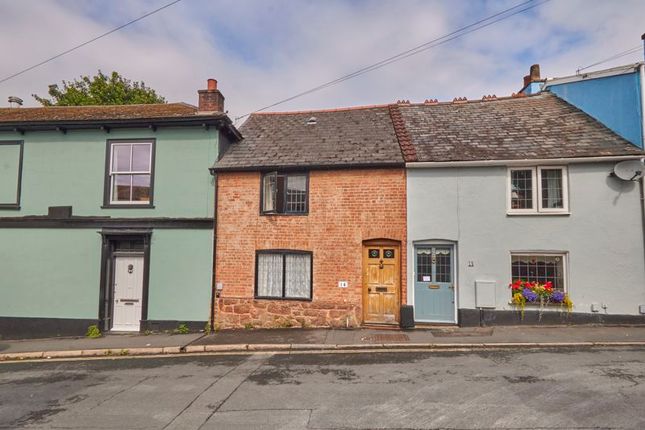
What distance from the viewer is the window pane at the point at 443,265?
11.0m

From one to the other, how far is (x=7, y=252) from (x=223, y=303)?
690 cm

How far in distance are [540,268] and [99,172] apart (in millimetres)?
13280

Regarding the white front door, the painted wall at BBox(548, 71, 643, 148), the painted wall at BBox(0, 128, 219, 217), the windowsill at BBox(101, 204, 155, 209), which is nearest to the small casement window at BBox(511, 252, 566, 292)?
the painted wall at BBox(548, 71, 643, 148)

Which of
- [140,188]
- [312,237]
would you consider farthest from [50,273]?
[312,237]

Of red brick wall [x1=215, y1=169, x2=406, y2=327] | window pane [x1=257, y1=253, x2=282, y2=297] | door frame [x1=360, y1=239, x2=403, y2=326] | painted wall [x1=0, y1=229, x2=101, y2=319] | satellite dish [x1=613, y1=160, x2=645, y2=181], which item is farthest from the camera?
painted wall [x1=0, y1=229, x2=101, y2=319]

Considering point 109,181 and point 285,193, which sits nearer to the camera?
point 285,193

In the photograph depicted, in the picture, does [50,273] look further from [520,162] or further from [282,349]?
[520,162]

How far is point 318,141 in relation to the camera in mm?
12641

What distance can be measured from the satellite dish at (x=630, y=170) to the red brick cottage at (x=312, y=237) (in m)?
5.54

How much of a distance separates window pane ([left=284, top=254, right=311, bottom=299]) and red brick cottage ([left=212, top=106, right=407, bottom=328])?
0.03 metres

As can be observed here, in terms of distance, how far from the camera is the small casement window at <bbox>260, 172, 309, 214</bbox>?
1154cm

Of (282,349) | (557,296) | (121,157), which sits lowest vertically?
(282,349)

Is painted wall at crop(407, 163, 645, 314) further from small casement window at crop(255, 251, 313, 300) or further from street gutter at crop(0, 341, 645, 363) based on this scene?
small casement window at crop(255, 251, 313, 300)

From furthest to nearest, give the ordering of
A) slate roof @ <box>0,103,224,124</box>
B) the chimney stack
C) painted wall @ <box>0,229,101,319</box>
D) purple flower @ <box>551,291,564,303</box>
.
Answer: the chimney stack < slate roof @ <box>0,103,224,124</box> < painted wall @ <box>0,229,101,319</box> < purple flower @ <box>551,291,564,303</box>
